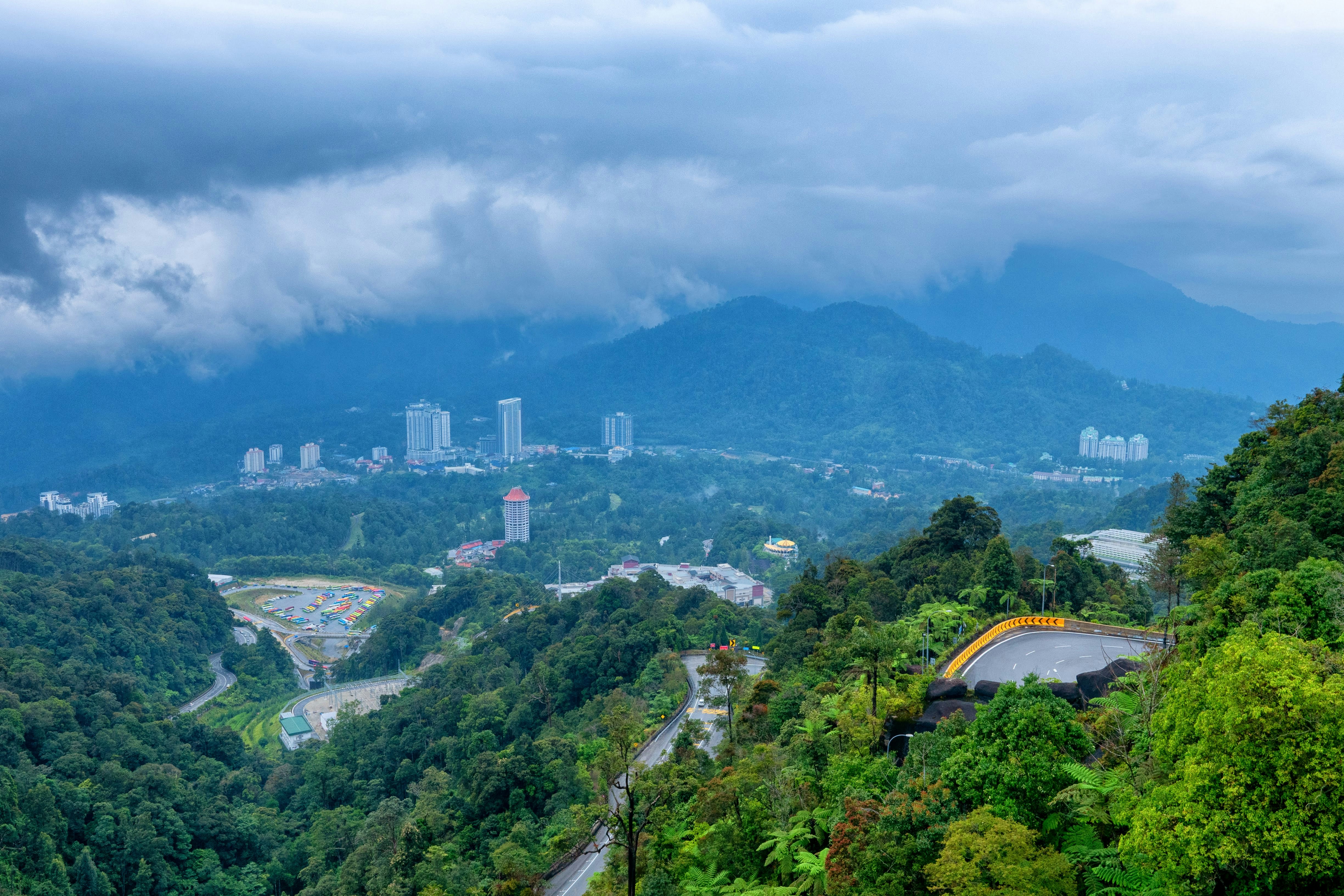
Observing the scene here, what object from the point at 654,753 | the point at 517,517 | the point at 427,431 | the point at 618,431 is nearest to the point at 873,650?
the point at 654,753

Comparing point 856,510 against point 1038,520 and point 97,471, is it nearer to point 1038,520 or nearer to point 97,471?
point 1038,520

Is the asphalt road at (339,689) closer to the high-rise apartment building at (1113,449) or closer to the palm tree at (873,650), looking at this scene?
the palm tree at (873,650)

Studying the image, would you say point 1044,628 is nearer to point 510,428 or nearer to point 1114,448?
point 1114,448

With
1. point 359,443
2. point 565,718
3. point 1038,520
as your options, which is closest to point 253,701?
point 565,718

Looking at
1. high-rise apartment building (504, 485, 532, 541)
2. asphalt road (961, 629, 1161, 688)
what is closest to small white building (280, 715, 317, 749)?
asphalt road (961, 629, 1161, 688)

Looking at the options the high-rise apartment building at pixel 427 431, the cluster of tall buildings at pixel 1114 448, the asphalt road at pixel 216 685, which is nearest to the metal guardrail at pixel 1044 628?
the asphalt road at pixel 216 685

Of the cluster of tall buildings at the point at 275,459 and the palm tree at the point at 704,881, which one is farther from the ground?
the cluster of tall buildings at the point at 275,459

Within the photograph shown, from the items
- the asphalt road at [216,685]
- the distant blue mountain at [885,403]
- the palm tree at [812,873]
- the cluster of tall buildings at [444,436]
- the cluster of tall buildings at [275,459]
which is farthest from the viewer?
the cluster of tall buildings at [444,436]

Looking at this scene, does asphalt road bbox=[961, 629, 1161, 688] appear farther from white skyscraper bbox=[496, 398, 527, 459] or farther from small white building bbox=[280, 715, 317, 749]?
white skyscraper bbox=[496, 398, 527, 459]
